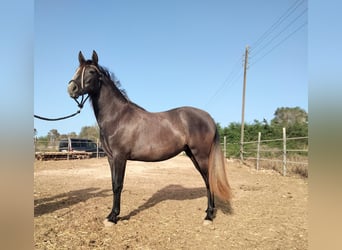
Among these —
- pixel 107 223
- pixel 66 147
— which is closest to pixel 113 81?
pixel 107 223

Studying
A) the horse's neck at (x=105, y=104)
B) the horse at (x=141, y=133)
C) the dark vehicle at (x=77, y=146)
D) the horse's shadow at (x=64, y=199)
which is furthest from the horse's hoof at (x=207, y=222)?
the dark vehicle at (x=77, y=146)

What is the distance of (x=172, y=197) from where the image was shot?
4574 mm

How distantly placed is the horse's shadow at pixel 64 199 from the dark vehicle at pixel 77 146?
10.3 meters

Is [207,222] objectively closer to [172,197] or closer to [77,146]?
[172,197]

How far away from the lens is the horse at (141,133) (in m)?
3.03

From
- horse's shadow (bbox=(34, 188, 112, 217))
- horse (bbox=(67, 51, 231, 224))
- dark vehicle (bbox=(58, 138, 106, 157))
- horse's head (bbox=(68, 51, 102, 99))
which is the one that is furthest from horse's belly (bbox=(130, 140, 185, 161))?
dark vehicle (bbox=(58, 138, 106, 157))

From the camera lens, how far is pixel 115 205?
10.0 feet

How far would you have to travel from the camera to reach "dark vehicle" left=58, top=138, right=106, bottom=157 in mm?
14500

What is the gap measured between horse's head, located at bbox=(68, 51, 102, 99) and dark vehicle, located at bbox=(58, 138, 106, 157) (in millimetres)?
12496

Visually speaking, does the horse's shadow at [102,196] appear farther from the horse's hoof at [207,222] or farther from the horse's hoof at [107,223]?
the horse's hoof at [207,222]

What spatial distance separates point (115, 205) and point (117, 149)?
0.72 meters

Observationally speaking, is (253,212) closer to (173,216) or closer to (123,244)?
(173,216)

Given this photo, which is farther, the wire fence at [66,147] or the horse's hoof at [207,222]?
the wire fence at [66,147]
